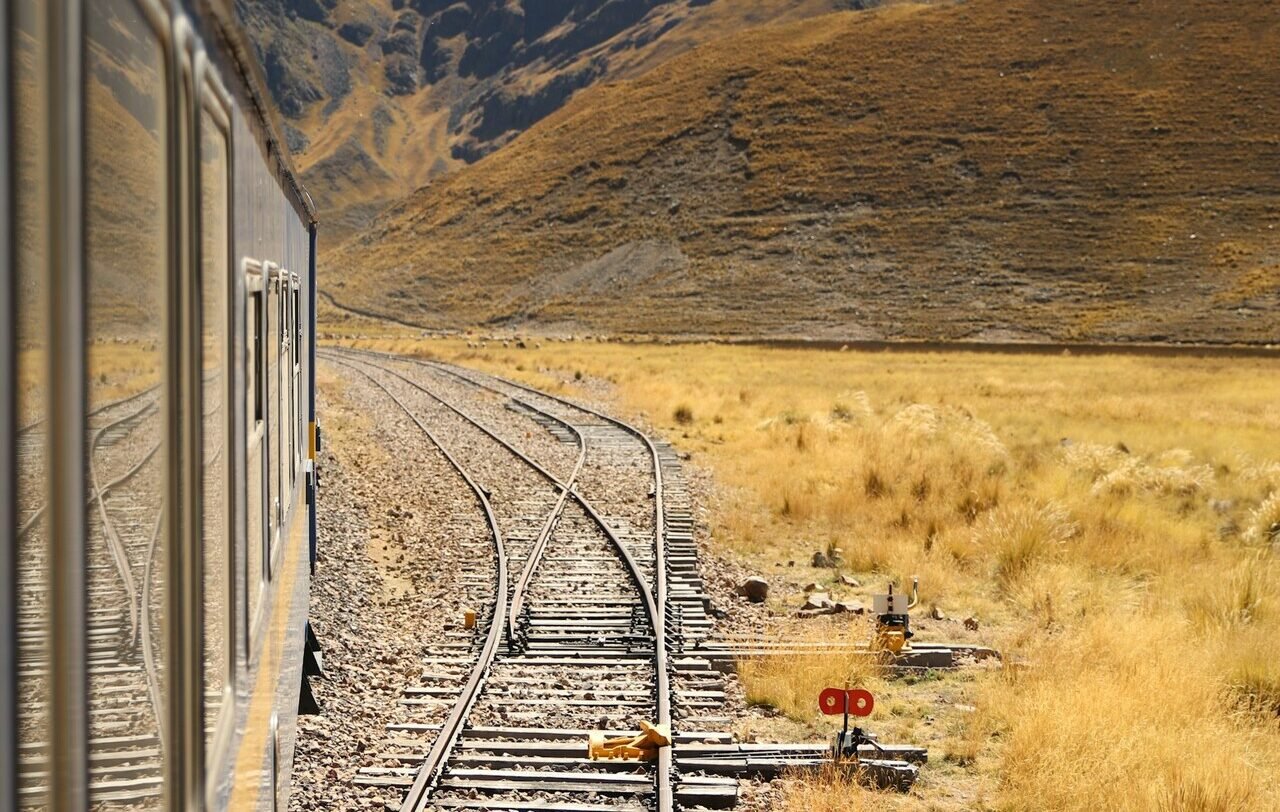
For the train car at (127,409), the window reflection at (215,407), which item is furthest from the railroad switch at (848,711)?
the window reflection at (215,407)

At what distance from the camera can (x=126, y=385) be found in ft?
6.17

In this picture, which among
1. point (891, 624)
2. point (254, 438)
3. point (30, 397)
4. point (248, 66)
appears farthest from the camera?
point (891, 624)

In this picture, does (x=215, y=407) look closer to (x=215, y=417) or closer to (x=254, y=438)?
(x=215, y=417)

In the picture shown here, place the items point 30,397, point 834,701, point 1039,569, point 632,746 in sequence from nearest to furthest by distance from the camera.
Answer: point 30,397 < point 632,746 < point 834,701 < point 1039,569

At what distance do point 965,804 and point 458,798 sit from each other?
249cm

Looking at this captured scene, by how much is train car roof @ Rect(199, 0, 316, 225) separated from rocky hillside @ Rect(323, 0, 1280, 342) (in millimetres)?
65903

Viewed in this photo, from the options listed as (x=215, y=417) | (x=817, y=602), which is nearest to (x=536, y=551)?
(x=817, y=602)

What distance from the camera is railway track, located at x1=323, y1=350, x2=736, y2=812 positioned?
669 centimetres

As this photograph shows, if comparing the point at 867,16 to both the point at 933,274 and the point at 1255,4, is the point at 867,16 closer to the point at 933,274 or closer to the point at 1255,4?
the point at 1255,4

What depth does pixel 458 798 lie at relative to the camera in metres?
6.51

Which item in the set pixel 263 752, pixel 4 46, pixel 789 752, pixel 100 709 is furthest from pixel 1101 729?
pixel 4 46

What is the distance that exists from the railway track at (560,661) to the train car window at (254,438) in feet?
8.95

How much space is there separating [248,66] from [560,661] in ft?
20.2

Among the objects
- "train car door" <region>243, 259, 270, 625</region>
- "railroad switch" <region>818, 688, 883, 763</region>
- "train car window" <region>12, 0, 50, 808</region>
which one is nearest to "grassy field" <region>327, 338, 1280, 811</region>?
"railroad switch" <region>818, 688, 883, 763</region>
